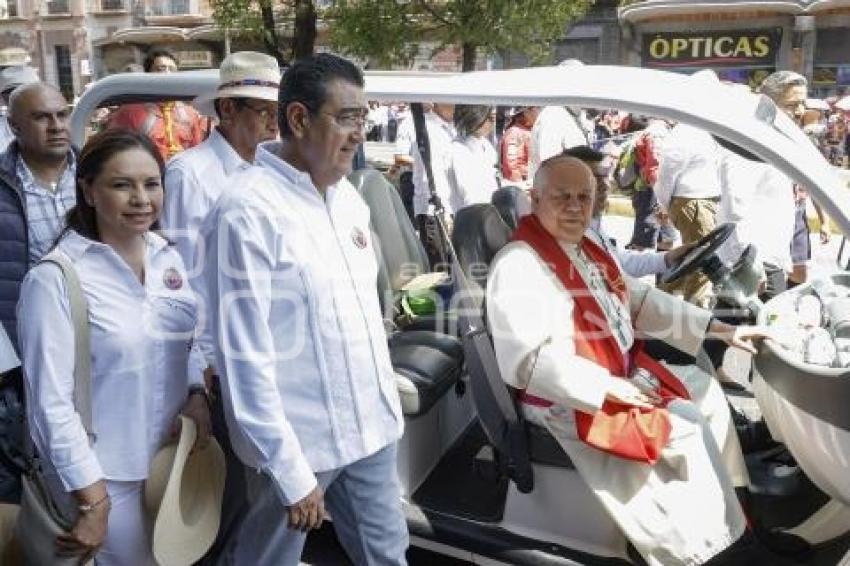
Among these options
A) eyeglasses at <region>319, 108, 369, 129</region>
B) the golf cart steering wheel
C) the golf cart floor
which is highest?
eyeglasses at <region>319, 108, 369, 129</region>

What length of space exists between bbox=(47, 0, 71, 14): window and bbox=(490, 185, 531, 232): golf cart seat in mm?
35616

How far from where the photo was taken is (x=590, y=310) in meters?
2.58

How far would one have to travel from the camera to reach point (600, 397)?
232cm

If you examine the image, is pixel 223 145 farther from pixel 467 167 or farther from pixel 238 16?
pixel 238 16

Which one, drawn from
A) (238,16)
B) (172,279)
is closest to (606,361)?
(172,279)

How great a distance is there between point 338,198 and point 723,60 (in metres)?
25.0

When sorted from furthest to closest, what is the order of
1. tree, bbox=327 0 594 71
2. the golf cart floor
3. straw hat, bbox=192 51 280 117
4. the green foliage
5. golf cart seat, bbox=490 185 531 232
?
the green foliage, tree, bbox=327 0 594 71, golf cart seat, bbox=490 185 531 232, straw hat, bbox=192 51 280 117, the golf cart floor

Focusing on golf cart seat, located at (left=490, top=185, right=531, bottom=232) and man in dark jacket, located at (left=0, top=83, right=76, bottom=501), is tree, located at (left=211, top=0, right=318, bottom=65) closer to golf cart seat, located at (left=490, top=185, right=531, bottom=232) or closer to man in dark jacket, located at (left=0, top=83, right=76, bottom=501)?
golf cart seat, located at (left=490, top=185, right=531, bottom=232)

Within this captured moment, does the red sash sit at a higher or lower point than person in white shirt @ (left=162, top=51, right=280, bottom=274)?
lower

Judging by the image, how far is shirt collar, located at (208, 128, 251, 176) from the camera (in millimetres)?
3088

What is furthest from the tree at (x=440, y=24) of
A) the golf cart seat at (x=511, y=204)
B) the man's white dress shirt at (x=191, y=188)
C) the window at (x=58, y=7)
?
the window at (x=58, y=7)

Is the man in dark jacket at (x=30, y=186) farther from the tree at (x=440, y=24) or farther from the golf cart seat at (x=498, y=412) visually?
the tree at (x=440, y=24)

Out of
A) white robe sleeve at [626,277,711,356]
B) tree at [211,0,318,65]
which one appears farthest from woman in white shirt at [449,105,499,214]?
tree at [211,0,318,65]

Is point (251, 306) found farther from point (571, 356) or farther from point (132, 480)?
point (571, 356)
